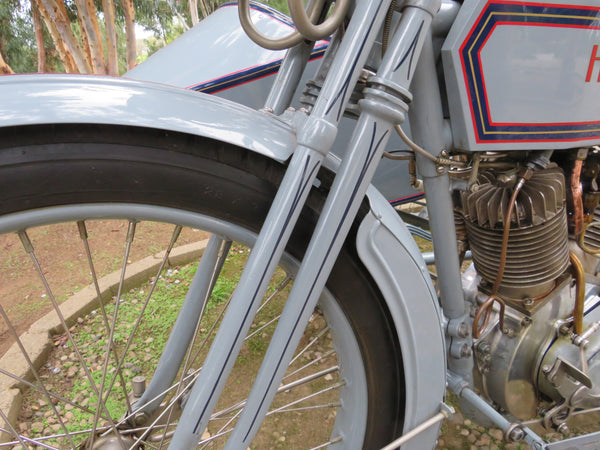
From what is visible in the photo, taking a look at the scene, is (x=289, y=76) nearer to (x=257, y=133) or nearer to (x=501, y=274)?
(x=257, y=133)

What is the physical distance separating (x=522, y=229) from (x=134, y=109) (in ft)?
3.05

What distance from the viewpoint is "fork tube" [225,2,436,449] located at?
66cm

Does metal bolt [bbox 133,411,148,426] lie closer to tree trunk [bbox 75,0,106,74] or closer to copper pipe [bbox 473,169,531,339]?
copper pipe [bbox 473,169,531,339]

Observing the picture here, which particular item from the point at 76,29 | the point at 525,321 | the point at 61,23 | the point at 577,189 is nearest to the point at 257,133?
the point at 577,189

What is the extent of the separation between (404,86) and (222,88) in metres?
1.11

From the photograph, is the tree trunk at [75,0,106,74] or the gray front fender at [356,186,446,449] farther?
the tree trunk at [75,0,106,74]

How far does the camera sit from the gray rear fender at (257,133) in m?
0.56

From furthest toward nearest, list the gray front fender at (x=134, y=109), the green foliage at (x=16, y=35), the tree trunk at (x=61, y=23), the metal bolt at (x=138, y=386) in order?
the green foliage at (x=16, y=35)
the tree trunk at (x=61, y=23)
the metal bolt at (x=138, y=386)
the gray front fender at (x=134, y=109)

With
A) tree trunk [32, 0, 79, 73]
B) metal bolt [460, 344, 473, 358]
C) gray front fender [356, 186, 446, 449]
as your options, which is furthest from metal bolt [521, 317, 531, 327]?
tree trunk [32, 0, 79, 73]

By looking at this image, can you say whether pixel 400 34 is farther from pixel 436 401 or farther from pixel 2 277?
pixel 2 277

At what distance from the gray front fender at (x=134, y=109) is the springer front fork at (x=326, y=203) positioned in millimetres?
76

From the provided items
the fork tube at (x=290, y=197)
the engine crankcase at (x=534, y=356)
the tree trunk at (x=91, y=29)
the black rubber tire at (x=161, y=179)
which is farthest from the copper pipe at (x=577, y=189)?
the tree trunk at (x=91, y=29)

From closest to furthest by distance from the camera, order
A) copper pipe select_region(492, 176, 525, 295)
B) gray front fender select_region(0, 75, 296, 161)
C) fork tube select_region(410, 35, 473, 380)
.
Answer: gray front fender select_region(0, 75, 296, 161), fork tube select_region(410, 35, 473, 380), copper pipe select_region(492, 176, 525, 295)

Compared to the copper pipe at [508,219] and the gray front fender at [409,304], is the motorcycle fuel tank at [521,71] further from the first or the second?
the gray front fender at [409,304]
